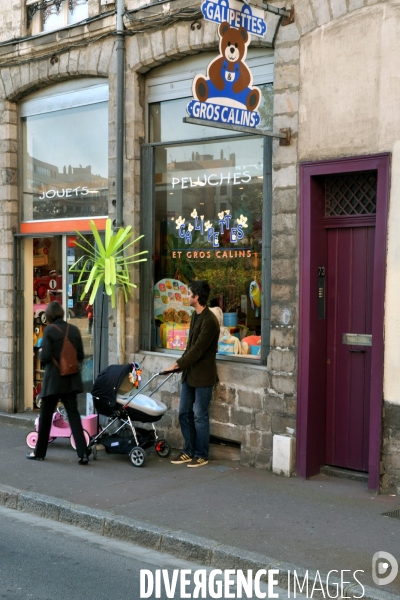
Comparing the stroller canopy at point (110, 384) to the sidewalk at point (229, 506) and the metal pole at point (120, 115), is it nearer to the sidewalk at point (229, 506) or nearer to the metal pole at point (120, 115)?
the sidewalk at point (229, 506)

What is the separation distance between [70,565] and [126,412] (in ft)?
10.0

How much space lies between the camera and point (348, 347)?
8469mm

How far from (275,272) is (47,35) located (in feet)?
17.0

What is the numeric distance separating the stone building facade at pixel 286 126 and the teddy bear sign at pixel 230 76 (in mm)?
621

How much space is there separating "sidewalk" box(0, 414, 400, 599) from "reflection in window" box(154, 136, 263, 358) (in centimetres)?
171

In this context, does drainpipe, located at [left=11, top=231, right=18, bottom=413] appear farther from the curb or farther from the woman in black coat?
the curb

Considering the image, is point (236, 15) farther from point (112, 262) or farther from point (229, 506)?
point (229, 506)

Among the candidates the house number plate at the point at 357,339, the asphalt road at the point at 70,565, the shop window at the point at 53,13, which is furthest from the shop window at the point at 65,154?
the asphalt road at the point at 70,565

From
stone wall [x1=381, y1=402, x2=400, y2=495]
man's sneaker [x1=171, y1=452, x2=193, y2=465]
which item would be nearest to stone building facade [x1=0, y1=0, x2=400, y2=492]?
stone wall [x1=381, y1=402, x2=400, y2=495]

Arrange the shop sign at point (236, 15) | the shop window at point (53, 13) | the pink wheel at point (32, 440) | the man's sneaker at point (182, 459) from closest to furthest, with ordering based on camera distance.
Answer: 1. the shop sign at point (236, 15)
2. the man's sneaker at point (182, 459)
3. the pink wheel at point (32, 440)
4. the shop window at point (53, 13)

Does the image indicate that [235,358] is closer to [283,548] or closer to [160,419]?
[160,419]

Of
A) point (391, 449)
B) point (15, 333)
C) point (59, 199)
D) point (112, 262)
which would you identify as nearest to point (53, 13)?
point (59, 199)

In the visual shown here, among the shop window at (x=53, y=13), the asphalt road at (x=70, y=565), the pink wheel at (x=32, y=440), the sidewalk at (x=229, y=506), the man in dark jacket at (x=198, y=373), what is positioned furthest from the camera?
the shop window at (x=53, y=13)

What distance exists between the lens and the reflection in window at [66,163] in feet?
36.7
